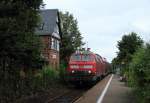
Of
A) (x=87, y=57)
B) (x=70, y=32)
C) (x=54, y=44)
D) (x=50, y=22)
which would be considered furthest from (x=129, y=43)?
(x=70, y=32)

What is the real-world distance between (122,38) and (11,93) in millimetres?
32464

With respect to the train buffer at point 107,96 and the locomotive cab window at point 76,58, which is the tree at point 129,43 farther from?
the train buffer at point 107,96

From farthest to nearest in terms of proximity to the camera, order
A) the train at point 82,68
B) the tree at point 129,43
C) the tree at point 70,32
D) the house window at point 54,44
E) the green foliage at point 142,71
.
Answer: the tree at point 70,32 < the house window at point 54,44 < the tree at point 129,43 < the train at point 82,68 < the green foliage at point 142,71

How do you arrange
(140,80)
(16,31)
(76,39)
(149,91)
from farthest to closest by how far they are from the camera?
(76,39) → (16,31) → (140,80) → (149,91)

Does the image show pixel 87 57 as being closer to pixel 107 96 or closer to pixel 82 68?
pixel 82 68

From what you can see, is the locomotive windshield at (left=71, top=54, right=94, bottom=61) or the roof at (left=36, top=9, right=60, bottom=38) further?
the roof at (left=36, top=9, right=60, bottom=38)

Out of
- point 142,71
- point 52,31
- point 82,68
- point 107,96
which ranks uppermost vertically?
point 52,31

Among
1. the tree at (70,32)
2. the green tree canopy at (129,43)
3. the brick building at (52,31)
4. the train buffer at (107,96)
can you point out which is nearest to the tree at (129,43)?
the green tree canopy at (129,43)

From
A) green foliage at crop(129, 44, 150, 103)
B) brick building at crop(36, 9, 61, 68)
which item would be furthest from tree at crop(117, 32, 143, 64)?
green foliage at crop(129, 44, 150, 103)

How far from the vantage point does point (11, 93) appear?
20297 millimetres

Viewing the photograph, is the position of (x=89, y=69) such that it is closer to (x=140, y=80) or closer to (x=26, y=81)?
(x=26, y=81)

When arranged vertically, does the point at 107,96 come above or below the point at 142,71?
below

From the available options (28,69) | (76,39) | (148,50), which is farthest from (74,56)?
(76,39)

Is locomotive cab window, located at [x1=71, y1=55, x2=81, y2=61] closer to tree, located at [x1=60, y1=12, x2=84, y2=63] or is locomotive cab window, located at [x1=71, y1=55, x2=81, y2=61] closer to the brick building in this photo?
the brick building
